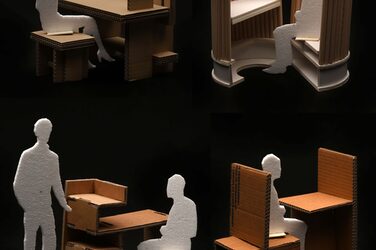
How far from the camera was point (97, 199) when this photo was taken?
9.46 m

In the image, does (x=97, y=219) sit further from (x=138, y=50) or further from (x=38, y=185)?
(x=138, y=50)

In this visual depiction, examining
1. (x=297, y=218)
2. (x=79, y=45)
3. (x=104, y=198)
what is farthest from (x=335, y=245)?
(x=79, y=45)

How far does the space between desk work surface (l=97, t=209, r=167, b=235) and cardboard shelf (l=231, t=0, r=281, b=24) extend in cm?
199

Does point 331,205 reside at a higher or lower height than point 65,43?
lower

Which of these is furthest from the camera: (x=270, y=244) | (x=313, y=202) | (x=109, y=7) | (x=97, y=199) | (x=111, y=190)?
(x=109, y=7)

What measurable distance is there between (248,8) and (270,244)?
8.89 ft

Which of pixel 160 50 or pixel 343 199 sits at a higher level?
pixel 160 50

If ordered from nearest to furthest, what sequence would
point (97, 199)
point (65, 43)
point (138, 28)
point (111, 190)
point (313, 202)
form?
point (97, 199) → point (111, 190) → point (313, 202) → point (65, 43) → point (138, 28)

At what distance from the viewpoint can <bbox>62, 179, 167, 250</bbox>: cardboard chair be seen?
9289 mm

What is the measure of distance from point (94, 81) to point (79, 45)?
1.20ft

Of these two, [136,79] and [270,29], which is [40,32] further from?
[270,29]

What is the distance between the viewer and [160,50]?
36.7 feet

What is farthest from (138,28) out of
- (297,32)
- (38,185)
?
(38,185)

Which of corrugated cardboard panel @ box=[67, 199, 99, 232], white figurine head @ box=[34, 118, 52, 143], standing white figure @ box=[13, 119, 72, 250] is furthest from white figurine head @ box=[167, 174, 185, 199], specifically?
white figurine head @ box=[34, 118, 52, 143]
